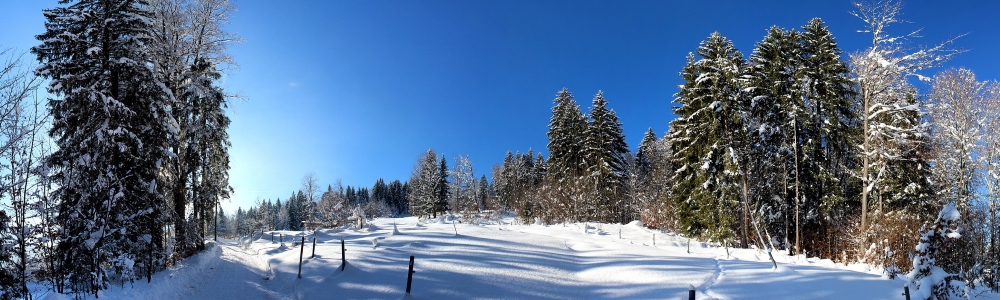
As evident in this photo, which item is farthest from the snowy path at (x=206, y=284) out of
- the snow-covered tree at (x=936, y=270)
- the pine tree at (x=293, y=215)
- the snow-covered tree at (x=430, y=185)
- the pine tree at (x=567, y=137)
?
the pine tree at (x=293, y=215)

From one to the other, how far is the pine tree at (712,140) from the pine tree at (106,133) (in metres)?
21.8

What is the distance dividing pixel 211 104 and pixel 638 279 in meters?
19.0

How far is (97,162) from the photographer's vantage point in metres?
10.3

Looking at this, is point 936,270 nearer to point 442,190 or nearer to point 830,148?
point 830,148

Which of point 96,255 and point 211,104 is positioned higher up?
point 211,104

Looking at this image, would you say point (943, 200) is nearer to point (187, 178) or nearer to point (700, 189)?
point (700, 189)

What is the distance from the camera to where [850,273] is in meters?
9.34

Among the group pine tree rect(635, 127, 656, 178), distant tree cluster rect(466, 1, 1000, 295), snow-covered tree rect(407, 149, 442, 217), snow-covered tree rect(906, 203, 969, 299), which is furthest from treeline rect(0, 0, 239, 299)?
pine tree rect(635, 127, 656, 178)

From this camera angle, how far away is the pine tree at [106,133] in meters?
9.77

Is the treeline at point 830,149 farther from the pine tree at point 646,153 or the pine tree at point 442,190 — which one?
the pine tree at point 442,190

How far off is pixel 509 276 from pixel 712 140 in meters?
14.1

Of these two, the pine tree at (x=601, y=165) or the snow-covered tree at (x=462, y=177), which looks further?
the snow-covered tree at (x=462, y=177)

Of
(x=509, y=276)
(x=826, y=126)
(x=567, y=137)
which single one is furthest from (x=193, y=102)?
(x=826, y=126)

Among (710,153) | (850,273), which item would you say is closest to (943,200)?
(710,153)
